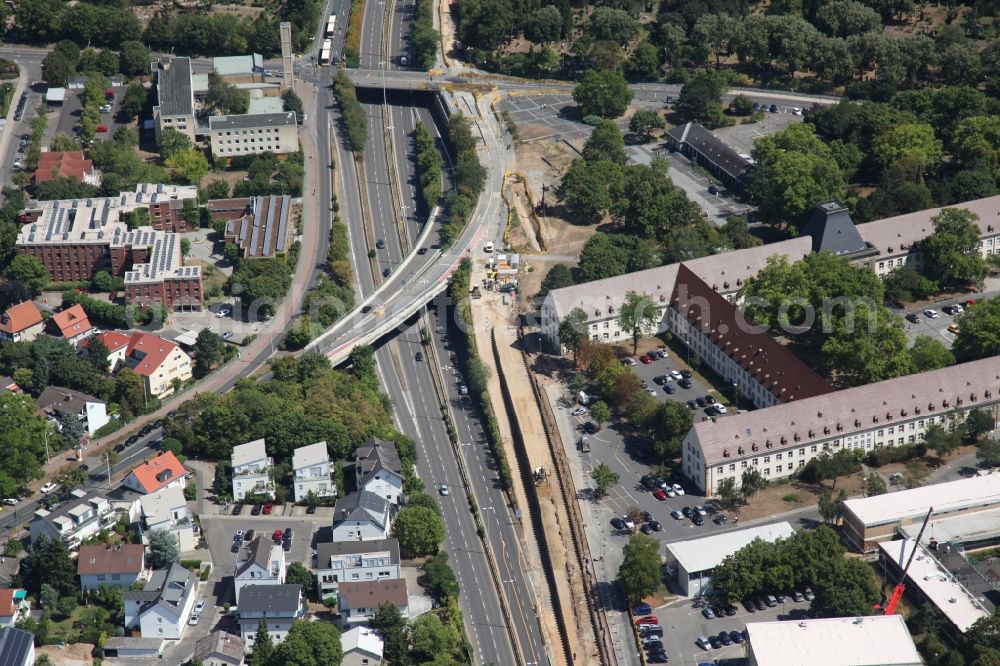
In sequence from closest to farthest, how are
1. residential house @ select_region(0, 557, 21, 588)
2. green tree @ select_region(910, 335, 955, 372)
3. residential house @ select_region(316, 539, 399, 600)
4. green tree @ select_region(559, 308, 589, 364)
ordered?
residential house @ select_region(316, 539, 399, 600)
residential house @ select_region(0, 557, 21, 588)
green tree @ select_region(910, 335, 955, 372)
green tree @ select_region(559, 308, 589, 364)

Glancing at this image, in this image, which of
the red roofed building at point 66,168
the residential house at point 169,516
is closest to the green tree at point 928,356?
the residential house at point 169,516

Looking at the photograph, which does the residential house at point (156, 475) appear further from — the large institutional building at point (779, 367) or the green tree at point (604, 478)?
the large institutional building at point (779, 367)

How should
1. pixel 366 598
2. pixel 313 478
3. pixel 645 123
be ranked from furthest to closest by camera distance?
pixel 645 123
pixel 313 478
pixel 366 598

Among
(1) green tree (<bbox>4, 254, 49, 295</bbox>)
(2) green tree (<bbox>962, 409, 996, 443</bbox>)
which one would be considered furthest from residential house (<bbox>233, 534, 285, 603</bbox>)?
(2) green tree (<bbox>962, 409, 996, 443</bbox>)

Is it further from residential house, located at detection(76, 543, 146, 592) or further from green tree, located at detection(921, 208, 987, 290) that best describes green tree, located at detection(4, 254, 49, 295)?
green tree, located at detection(921, 208, 987, 290)

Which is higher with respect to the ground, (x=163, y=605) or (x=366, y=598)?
(x=163, y=605)

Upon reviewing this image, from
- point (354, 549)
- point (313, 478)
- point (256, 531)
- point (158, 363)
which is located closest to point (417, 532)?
point (354, 549)

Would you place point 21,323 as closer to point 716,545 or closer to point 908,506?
point 716,545
